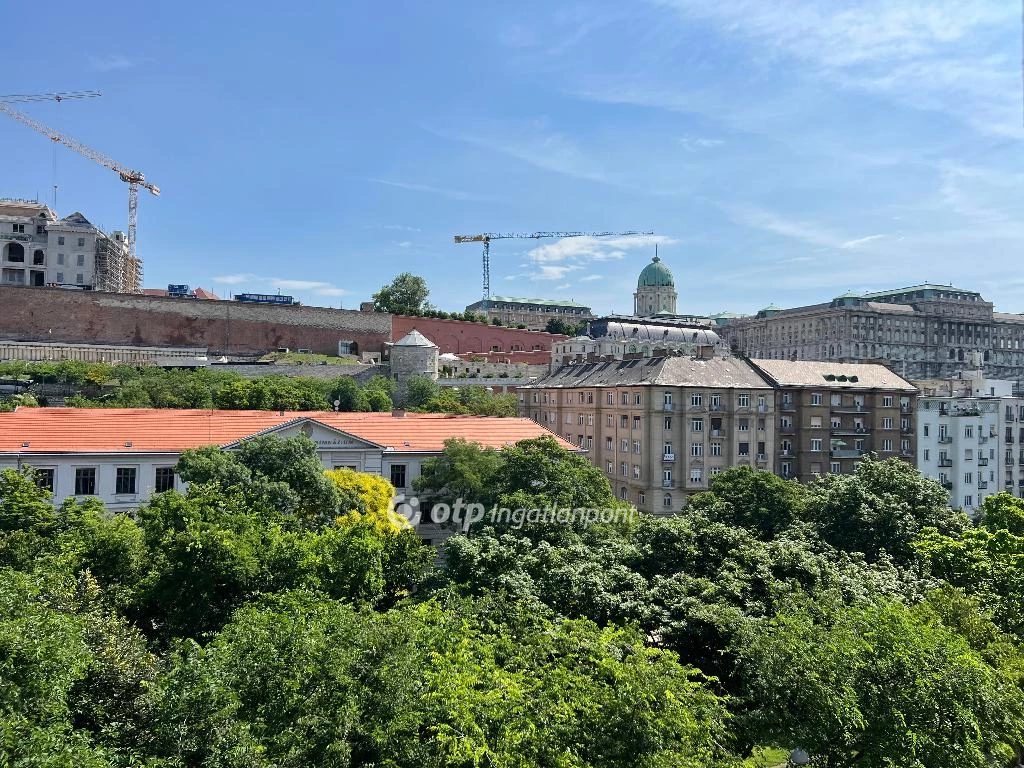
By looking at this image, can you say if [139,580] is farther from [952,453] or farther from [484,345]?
[484,345]

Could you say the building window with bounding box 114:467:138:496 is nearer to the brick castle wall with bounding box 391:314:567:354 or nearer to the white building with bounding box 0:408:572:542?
the white building with bounding box 0:408:572:542

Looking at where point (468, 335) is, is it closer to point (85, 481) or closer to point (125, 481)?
point (125, 481)

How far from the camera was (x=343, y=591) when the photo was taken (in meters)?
19.7

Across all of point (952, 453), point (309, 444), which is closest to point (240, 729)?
point (309, 444)

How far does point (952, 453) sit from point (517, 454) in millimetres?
41648

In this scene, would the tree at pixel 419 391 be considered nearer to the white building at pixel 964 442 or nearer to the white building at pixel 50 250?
the white building at pixel 964 442

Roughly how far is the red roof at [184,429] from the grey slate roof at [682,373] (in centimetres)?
1042

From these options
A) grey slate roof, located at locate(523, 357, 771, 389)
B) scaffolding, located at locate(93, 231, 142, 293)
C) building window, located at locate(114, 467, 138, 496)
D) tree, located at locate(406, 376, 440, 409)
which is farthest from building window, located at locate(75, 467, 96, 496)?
scaffolding, located at locate(93, 231, 142, 293)

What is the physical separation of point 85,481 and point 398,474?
1426 centimetres

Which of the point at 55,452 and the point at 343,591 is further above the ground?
the point at 55,452

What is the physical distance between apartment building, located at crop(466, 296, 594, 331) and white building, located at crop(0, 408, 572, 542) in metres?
109

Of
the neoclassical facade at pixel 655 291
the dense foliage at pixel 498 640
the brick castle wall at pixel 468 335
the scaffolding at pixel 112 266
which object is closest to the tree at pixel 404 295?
the brick castle wall at pixel 468 335

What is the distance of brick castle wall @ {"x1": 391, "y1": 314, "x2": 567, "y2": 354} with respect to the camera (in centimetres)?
9806

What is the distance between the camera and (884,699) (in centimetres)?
1299
